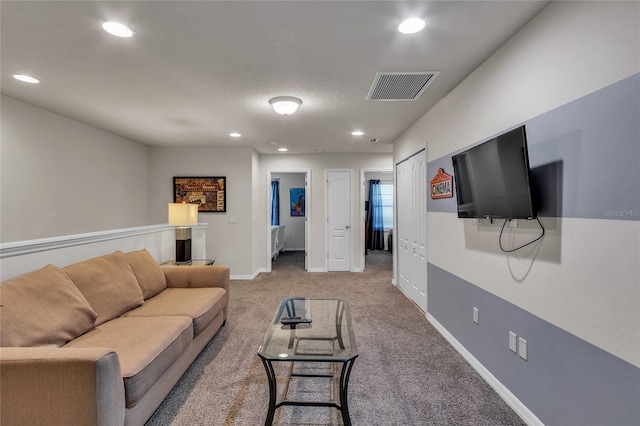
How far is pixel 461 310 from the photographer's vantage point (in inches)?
103

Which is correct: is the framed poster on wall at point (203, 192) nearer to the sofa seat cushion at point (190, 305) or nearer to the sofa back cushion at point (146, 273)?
the sofa back cushion at point (146, 273)

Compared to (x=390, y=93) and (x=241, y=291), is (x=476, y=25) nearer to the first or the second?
(x=390, y=93)

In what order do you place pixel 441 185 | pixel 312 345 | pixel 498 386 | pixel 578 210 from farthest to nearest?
pixel 441 185 → pixel 498 386 → pixel 312 345 → pixel 578 210

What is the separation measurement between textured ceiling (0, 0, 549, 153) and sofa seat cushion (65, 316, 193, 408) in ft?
6.44

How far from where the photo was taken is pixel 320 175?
19.5 ft

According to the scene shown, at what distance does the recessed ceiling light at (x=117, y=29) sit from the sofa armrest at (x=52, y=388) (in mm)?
1844

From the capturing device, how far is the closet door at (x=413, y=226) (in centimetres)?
356

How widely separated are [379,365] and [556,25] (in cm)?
258

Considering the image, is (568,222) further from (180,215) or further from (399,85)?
(180,215)

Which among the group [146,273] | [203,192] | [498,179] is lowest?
[146,273]

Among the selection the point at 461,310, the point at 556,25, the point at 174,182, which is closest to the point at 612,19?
the point at 556,25

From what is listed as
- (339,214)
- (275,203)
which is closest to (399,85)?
(339,214)

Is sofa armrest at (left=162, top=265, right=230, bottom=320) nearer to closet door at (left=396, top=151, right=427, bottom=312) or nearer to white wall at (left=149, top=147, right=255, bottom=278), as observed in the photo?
white wall at (left=149, top=147, right=255, bottom=278)

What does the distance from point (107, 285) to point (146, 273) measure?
0.52 metres
